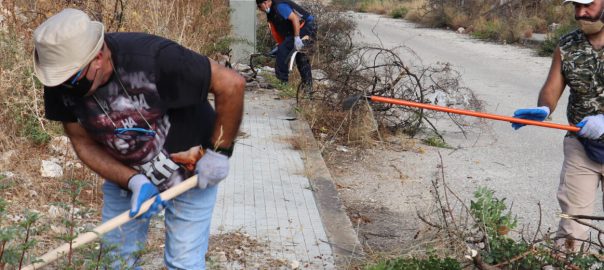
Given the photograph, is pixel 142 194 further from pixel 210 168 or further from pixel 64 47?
pixel 64 47

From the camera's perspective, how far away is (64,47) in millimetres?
2811

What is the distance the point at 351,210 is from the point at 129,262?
2.70 m

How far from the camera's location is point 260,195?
224 inches

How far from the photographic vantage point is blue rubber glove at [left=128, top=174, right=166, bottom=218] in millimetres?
3090

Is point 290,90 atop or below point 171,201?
below

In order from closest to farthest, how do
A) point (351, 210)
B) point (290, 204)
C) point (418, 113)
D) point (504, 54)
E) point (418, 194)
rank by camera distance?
point (290, 204)
point (351, 210)
point (418, 194)
point (418, 113)
point (504, 54)

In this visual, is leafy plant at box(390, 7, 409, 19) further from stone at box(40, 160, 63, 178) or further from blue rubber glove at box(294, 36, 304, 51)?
stone at box(40, 160, 63, 178)

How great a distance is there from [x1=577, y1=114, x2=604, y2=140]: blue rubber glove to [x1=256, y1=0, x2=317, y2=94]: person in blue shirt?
574 cm

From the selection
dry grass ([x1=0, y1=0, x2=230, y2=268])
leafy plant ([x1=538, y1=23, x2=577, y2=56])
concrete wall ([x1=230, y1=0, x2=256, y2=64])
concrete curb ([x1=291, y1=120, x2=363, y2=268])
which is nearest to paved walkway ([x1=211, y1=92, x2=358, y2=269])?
concrete curb ([x1=291, y1=120, x2=363, y2=268])

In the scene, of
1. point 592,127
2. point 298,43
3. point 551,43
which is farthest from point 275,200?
point 551,43

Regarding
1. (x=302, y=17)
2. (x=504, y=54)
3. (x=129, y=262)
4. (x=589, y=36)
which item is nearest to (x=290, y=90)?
(x=302, y=17)

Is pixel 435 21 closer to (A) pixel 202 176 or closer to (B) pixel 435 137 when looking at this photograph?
(B) pixel 435 137

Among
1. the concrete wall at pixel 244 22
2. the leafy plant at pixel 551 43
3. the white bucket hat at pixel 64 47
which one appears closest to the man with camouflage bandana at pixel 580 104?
the white bucket hat at pixel 64 47

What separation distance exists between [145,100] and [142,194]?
375 mm
